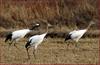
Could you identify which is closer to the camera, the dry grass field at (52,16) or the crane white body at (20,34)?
the crane white body at (20,34)

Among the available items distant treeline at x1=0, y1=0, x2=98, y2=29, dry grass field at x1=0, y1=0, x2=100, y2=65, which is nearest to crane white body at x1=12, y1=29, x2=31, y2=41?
dry grass field at x1=0, y1=0, x2=100, y2=65

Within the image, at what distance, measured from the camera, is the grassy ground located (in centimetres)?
870

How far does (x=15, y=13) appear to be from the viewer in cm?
1384

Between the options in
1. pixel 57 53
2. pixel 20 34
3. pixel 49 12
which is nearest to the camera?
pixel 57 53

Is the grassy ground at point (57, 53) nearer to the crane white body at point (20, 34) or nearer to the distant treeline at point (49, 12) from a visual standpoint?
the crane white body at point (20, 34)

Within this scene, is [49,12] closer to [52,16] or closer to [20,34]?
[52,16]

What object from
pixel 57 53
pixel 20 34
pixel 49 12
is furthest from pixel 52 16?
pixel 57 53

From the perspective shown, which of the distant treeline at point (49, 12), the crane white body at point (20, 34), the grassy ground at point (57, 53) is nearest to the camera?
the grassy ground at point (57, 53)

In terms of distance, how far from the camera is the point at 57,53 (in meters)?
9.77

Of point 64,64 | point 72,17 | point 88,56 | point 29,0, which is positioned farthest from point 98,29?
point 64,64

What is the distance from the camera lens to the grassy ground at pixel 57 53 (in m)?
8.70

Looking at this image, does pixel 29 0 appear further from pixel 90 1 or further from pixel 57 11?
pixel 90 1

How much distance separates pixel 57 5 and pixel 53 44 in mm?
3024

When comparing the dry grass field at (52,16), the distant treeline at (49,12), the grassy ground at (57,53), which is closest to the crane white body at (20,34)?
the grassy ground at (57,53)
